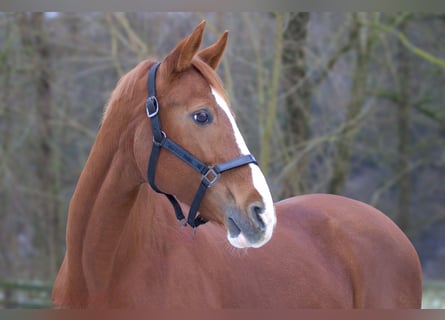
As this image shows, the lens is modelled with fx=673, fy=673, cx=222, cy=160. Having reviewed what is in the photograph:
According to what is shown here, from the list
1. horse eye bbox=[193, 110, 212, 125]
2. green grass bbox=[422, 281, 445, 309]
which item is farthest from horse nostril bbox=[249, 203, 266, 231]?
green grass bbox=[422, 281, 445, 309]

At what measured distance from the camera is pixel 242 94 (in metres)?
8.75

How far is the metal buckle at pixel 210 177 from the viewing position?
272 centimetres

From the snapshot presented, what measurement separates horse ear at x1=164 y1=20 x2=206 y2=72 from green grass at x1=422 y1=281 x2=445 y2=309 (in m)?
7.10

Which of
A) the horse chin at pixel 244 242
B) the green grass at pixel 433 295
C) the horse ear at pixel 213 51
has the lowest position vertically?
the green grass at pixel 433 295

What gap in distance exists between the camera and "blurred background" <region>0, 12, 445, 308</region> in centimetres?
846

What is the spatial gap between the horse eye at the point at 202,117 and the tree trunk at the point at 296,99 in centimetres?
545

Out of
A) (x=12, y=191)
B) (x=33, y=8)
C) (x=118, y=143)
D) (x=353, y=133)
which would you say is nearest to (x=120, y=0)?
(x=33, y=8)

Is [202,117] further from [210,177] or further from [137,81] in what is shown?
[137,81]

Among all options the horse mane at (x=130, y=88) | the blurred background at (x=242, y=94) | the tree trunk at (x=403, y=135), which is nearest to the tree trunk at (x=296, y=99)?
the blurred background at (x=242, y=94)

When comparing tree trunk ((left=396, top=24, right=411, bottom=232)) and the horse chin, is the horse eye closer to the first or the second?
the horse chin

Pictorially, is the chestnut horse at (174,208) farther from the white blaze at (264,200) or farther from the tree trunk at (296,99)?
the tree trunk at (296,99)

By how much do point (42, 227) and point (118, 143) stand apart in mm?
7852

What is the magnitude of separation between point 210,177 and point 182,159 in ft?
0.48

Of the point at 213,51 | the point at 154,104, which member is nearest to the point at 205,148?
the point at 154,104
